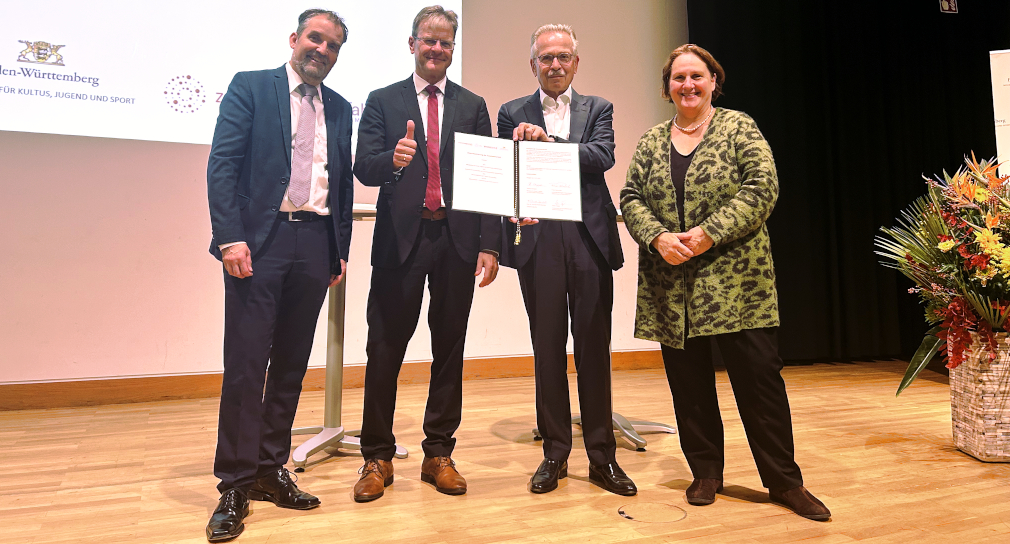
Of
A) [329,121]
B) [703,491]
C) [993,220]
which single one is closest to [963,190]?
[993,220]

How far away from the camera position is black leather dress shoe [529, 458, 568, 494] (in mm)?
2158

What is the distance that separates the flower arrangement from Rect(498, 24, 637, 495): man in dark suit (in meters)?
1.14

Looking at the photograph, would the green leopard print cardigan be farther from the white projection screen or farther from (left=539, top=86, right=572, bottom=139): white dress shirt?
the white projection screen

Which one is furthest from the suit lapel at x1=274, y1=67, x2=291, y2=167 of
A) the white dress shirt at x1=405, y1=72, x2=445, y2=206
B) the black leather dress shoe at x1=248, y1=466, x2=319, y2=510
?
the black leather dress shoe at x1=248, y1=466, x2=319, y2=510

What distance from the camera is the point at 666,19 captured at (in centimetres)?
505

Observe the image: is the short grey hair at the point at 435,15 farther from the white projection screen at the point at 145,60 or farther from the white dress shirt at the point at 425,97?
the white projection screen at the point at 145,60

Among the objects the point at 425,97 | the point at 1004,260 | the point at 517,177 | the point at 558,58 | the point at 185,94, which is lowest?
the point at 1004,260

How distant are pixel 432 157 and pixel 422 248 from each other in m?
0.31

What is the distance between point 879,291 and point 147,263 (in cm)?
534

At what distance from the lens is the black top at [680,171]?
6.93 ft

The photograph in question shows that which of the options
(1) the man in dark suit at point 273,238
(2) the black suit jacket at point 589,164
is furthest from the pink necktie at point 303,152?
(2) the black suit jacket at point 589,164

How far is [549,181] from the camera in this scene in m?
2.16

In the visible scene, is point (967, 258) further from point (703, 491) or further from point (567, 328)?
point (567, 328)

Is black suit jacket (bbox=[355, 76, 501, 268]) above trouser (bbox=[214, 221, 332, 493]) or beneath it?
above
